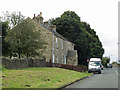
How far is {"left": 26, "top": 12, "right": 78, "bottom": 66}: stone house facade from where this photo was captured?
1651 inches

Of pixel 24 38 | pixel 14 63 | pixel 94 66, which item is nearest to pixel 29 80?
pixel 14 63

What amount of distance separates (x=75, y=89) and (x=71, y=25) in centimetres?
4471

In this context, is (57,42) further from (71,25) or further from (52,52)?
(71,25)

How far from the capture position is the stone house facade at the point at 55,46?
41.9 m

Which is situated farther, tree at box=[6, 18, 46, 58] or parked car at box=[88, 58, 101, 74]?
parked car at box=[88, 58, 101, 74]

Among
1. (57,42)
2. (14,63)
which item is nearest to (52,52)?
(57,42)

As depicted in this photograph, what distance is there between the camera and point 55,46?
43.7 metres

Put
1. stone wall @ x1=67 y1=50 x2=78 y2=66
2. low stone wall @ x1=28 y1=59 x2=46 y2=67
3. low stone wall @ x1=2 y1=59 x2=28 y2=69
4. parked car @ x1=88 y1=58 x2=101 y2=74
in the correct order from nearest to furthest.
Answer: low stone wall @ x1=2 y1=59 x2=28 y2=69 → low stone wall @ x1=28 y1=59 x2=46 y2=67 → parked car @ x1=88 y1=58 x2=101 y2=74 → stone wall @ x1=67 y1=50 x2=78 y2=66

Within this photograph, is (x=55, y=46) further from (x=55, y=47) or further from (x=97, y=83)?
(x=97, y=83)

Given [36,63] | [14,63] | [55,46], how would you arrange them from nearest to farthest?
[14,63] < [36,63] < [55,46]

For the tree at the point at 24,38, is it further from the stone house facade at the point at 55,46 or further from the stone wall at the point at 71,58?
the stone wall at the point at 71,58

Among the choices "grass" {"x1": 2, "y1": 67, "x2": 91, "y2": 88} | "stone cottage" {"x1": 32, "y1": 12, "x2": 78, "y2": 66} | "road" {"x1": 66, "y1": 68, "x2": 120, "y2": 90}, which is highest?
"stone cottage" {"x1": 32, "y1": 12, "x2": 78, "y2": 66}

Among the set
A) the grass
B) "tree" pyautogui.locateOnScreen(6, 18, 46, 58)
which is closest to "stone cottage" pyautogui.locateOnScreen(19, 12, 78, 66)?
"tree" pyautogui.locateOnScreen(6, 18, 46, 58)

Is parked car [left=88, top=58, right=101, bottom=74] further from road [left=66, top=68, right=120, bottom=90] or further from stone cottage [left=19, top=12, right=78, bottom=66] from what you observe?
road [left=66, top=68, right=120, bottom=90]
